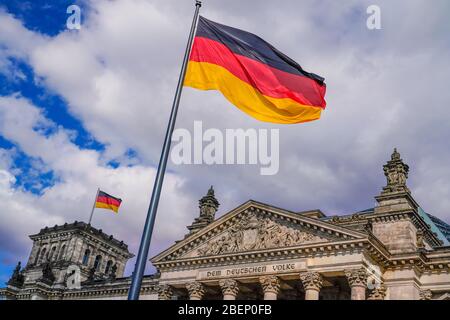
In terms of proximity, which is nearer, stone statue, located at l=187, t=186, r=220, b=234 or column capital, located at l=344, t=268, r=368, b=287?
column capital, located at l=344, t=268, r=368, b=287

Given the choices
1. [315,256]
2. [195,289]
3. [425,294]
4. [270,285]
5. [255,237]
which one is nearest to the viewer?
[425,294]

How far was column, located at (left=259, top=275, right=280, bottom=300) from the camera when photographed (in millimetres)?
37781

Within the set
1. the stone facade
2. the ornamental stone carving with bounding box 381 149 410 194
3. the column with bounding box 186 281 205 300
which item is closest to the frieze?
the stone facade

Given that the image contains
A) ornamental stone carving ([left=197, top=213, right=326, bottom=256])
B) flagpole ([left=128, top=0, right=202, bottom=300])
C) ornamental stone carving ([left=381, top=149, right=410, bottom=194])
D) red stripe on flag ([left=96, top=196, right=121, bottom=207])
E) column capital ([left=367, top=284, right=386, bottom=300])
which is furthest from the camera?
red stripe on flag ([left=96, top=196, right=121, bottom=207])

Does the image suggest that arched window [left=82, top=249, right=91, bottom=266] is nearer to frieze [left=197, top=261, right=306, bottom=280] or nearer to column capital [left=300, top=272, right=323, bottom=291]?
frieze [left=197, top=261, right=306, bottom=280]

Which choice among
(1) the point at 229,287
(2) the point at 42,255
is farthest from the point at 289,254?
(2) the point at 42,255

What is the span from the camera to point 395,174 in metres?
42.0

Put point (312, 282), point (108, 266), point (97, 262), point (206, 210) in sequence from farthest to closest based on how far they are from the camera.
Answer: point (108, 266), point (97, 262), point (206, 210), point (312, 282)

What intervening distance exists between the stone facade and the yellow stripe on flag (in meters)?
22.2

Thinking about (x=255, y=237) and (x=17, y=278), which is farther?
(x=17, y=278)

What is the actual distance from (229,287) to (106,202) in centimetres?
2552

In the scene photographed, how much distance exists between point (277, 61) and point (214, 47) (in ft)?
8.05

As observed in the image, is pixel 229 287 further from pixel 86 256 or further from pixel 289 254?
pixel 86 256
